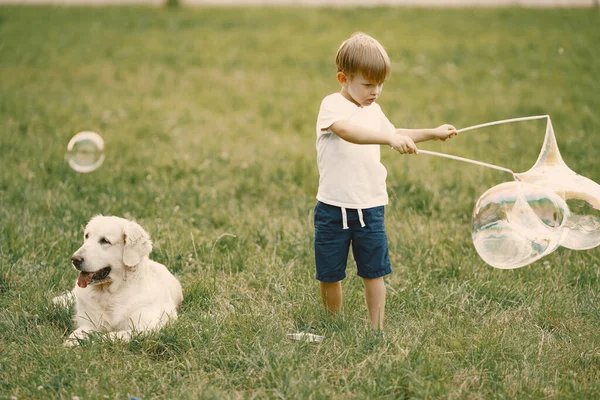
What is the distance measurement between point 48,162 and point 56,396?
13.4 feet

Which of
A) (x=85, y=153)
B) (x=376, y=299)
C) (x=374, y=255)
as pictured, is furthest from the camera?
(x=85, y=153)

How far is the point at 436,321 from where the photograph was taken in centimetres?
409

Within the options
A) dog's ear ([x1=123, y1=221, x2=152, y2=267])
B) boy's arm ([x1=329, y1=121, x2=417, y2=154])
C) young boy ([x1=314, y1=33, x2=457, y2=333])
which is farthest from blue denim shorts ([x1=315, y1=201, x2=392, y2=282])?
dog's ear ([x1=123, y1=221, x2=152, y2=267])

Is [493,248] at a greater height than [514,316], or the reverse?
[493,248]

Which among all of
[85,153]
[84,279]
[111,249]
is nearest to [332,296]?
[111,249]

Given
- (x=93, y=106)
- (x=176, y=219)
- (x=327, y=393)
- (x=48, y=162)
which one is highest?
(x=93, y=106)

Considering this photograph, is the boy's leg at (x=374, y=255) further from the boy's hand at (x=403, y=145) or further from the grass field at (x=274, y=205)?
the boy's hand at (x=403, y=145)

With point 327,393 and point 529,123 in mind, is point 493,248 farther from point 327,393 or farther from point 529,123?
point 529,123

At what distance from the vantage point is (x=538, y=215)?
390 centimetres

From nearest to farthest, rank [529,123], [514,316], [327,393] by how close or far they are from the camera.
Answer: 1. [327,393]
2. [514,316]
3. [529,123]

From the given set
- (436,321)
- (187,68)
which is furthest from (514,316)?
(187,68)

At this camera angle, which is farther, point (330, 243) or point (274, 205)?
point (274, 205)

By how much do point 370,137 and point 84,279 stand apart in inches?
73.6

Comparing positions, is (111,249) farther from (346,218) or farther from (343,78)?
(343,78)
